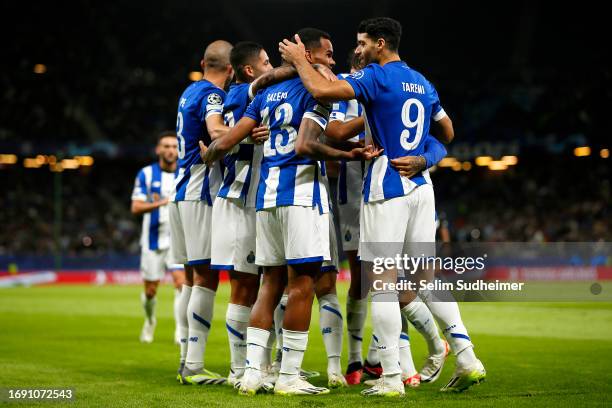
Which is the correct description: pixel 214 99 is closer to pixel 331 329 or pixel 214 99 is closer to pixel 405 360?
pixel 331 329

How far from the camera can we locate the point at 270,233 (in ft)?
20.6

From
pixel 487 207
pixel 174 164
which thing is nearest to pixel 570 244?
pixel 487 207

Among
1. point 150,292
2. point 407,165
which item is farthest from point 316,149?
point 150,292

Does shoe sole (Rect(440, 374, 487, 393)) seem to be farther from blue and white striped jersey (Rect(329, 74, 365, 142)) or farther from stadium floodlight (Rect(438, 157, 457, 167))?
stadium floodlight (Rect(438, 157, 457, 167))

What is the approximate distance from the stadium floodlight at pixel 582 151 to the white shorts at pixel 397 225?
30.3 metres

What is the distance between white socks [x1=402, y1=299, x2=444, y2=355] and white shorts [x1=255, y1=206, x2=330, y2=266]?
0.91 meters

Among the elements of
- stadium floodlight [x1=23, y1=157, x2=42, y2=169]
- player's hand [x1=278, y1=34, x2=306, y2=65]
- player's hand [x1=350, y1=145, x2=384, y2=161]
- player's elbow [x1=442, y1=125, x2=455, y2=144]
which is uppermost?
stadium floodlight [x1=23, y1=157, x2=42, y2=169]

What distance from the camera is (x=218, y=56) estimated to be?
7.34 metres

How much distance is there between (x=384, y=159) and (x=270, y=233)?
1.08 m

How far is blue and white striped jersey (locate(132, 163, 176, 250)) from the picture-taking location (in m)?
11.6

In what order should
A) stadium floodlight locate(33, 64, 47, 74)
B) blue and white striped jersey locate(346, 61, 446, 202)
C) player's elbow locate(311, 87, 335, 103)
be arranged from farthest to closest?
1. stadium floodlight locate(33, 64, 47, 74)
2. blue and white striped jersey locate(346, 61, 446, 202)
3. player's elbow locate(311, 87, 335, 103)

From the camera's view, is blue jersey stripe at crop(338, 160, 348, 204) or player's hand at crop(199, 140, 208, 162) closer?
player's hand at crop(199, 140, 208, 162)

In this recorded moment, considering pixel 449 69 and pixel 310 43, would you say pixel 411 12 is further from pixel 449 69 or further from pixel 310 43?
pixel 310 43

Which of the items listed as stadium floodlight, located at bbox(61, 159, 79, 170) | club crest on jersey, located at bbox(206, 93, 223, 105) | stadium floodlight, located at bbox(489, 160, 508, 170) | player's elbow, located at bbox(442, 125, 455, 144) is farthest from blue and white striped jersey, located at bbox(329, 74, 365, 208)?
stadium floodlight, located at bbox(61, 159, 79, 170)
